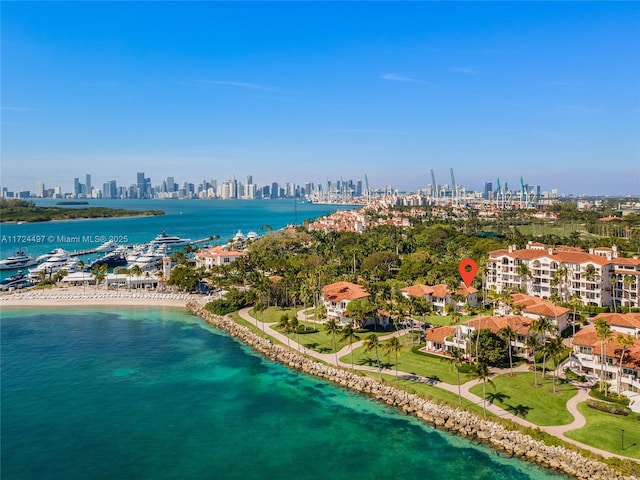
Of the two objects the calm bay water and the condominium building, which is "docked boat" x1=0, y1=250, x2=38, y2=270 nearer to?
the calm bay water

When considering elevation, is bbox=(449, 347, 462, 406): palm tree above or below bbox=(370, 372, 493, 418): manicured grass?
above

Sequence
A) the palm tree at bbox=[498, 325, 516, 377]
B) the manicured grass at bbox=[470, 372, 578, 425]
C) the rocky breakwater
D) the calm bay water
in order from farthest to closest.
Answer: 1. the palm tree at bbox=[498, 325, 516, 377]
2. the manicured grass at bbox=[470, 372, 578, 425]
3. the calm bay water
4. the rocky breakwater

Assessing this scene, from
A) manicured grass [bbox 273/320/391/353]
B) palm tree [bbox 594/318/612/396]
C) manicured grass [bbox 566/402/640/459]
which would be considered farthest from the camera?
manicured grass [bbox 273/320/391/353]

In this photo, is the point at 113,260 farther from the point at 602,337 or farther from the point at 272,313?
the point at 602,337

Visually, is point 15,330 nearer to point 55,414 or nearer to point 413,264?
point 55,414

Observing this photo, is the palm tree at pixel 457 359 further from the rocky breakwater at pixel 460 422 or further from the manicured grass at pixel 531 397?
the rocky breakwater at pixel 460 422

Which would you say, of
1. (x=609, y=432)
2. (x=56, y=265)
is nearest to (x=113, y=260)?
(x=56, y=265)

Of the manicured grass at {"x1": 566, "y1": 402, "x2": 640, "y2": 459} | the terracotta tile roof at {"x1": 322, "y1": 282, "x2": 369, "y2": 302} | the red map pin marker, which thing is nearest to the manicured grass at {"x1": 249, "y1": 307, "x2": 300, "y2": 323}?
the terracotta tile roof at {"x1": 322, "y1": 282, "x2": 369, "y2": 302}
